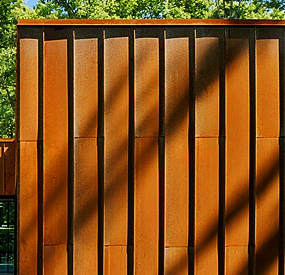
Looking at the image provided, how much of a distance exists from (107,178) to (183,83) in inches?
81.2

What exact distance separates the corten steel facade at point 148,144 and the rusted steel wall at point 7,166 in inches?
82.9

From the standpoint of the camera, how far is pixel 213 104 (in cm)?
695

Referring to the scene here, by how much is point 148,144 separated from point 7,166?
11.9ft

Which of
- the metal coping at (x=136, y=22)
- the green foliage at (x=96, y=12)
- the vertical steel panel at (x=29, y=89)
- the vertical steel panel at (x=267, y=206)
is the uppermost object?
the green foliage at (x=96, y=12)

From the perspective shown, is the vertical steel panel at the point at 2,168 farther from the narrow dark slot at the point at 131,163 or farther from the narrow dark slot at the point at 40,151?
the narrow dark slot at the point at 131,163

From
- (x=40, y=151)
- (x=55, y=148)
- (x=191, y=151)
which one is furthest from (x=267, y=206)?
(x=40, y=151)

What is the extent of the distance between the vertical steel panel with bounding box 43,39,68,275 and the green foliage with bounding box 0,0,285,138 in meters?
19.7

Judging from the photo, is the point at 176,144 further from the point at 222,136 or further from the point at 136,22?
the point at 136,22

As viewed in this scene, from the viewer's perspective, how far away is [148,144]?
6887mm

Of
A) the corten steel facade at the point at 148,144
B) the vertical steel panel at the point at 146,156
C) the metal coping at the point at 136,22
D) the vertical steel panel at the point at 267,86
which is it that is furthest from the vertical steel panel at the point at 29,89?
the vertical steel panel at the point at 267,86

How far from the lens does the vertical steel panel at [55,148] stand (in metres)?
6.83

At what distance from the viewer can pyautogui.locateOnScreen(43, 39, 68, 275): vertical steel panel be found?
6828 mm

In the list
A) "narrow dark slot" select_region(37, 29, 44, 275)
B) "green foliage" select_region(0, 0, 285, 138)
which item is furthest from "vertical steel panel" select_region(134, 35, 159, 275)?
"green foliage" select_region(0, 0, 285, 138)

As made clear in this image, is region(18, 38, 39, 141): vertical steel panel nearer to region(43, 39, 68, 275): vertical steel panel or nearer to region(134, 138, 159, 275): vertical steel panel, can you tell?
region(43, 39, 68, 275): vertical steel panel
